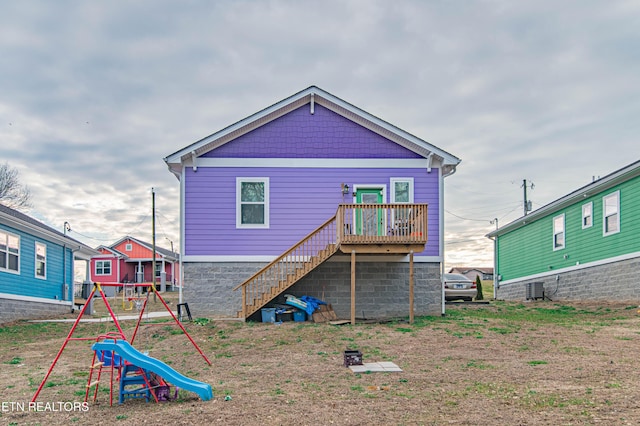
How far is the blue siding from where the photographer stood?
2070 cm

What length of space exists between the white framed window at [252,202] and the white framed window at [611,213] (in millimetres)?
11325

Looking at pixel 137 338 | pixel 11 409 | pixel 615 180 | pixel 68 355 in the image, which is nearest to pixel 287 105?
pixel 137 338

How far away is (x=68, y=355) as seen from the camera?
1260 centimetres

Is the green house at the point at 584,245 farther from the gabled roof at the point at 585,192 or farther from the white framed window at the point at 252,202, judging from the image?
the white framed window at the point at 252,202

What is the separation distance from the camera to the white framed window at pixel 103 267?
51438mm

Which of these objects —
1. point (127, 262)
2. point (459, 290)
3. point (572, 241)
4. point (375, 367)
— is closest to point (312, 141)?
point (375, 367)

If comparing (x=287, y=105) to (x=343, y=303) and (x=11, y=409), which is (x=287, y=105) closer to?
(x=343, y=303)

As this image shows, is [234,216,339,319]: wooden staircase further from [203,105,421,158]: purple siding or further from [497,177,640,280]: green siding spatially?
[497,177,640,280]: green siding

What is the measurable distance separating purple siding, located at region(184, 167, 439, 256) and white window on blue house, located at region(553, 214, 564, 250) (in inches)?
325

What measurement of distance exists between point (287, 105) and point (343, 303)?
6215 millimetres

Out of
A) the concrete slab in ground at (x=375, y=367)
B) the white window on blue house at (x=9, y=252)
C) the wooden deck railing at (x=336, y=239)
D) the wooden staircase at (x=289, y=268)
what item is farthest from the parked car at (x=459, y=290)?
the white window on blue house at (x=9, y=252)

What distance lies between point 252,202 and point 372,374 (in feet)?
31.0

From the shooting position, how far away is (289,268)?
17.2m

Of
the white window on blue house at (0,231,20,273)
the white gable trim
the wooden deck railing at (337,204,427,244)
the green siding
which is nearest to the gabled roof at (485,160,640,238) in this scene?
the green siding
